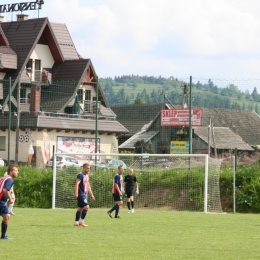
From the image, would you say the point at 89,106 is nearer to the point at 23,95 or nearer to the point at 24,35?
the point at 23,95

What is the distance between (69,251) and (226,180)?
58.9 ft

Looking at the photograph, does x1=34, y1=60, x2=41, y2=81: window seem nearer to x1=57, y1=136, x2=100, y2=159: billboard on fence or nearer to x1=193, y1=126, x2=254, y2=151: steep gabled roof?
x1=57, y1=136, x2=100, y2=159: billboard on fence

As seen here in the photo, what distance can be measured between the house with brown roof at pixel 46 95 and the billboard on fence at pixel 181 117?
401 inches

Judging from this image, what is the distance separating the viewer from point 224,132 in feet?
231

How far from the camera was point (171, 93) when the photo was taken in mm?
47625

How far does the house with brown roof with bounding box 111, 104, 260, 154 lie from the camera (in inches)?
2461

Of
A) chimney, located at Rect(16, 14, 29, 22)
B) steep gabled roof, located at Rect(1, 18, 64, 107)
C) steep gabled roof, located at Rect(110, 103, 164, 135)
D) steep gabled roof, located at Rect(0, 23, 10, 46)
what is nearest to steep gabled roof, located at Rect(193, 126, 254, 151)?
steep gabled roof, located at Rect(110, 103, 164, 135)

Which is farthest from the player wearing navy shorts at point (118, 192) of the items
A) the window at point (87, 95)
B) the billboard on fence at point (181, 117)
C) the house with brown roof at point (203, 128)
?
the window at point (87, 95)

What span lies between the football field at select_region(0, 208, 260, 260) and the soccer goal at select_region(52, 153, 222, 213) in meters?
7.63

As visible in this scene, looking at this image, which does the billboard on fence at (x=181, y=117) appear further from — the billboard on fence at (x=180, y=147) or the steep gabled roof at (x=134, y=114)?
the steep gabled roof at (x=134, y=114)

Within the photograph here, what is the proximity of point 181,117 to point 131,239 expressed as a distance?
23041 millimetres

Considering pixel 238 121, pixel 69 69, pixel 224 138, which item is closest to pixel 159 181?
pixel 69 69

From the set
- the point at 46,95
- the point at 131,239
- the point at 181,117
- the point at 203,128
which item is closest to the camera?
the point at 131,239

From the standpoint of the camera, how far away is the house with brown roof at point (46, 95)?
166 ft
